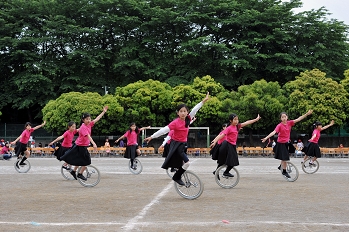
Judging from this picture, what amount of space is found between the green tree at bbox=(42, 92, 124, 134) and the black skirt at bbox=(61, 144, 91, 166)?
89.4ft

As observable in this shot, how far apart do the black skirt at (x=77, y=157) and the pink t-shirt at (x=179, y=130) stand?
11.6 ft

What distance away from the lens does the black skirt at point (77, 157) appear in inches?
519

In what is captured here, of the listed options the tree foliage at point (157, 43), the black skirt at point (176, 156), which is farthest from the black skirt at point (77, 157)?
the tree foliage at point (157, 43)

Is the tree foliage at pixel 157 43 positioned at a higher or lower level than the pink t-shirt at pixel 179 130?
higher

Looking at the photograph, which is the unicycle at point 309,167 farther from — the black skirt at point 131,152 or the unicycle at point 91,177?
the unicycle at point 91,177

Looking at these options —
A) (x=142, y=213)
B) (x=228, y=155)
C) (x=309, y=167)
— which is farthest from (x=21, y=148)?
(x=142, y=213)

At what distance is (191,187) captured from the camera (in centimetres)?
1045

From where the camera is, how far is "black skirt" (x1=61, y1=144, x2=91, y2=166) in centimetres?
1318

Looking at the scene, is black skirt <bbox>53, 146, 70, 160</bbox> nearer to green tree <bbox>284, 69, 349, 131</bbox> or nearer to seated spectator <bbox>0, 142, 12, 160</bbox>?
seated spectator <bbox>0, 142, 12, 160</bbox>

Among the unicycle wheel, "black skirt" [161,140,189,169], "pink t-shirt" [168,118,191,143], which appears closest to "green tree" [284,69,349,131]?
the unicycle wheel

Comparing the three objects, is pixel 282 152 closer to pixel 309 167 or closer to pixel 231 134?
pixel 231 134

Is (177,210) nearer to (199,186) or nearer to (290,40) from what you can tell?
(199,186)

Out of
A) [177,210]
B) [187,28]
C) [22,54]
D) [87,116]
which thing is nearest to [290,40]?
[187,28]

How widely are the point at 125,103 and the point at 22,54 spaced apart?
14.7 m
